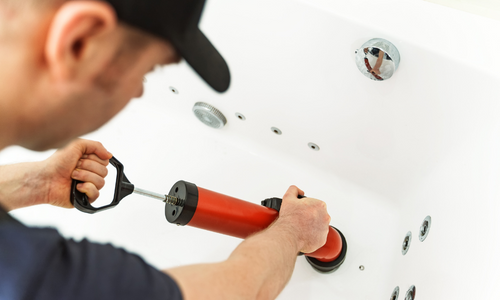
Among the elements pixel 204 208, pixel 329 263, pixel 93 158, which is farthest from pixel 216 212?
pixel 329 263

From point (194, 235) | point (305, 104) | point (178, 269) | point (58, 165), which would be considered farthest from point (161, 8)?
point (194, 235)

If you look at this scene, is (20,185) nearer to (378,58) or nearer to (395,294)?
(378,58)

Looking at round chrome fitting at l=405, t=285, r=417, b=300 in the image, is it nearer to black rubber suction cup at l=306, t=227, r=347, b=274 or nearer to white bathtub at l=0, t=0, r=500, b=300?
white bathtub at l=0, t=0, r=500, b=300

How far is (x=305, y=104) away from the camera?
39.4 inches

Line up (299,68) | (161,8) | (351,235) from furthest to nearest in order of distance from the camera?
(351,235) → (299,68) → (161,8)

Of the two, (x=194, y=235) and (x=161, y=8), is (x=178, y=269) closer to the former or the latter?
(x=161, y=8)

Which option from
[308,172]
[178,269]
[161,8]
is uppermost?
[308,172]

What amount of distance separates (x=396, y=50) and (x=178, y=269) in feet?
1.92

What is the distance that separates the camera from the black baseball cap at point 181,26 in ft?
1.22

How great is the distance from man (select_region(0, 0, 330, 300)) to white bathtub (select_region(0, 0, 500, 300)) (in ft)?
1.36

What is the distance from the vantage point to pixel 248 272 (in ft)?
1.80

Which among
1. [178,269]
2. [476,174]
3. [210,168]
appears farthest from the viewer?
[210,168]

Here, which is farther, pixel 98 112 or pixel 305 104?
pixel 305 104

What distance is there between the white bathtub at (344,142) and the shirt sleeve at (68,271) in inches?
19.3
